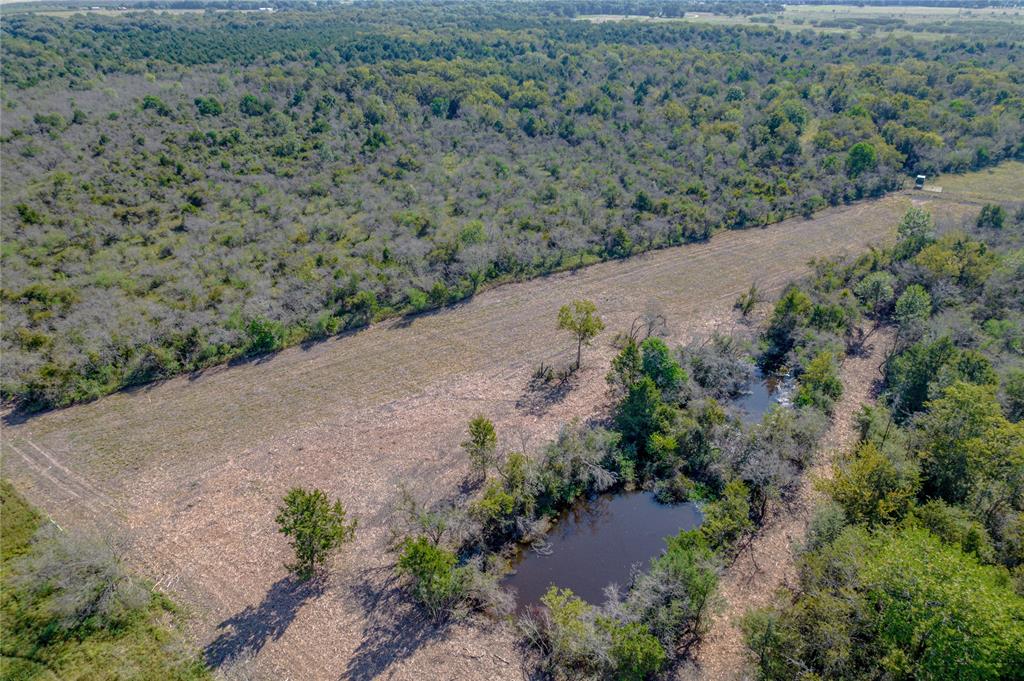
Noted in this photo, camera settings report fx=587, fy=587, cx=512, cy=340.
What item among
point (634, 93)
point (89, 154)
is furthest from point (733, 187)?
point (89, 154)

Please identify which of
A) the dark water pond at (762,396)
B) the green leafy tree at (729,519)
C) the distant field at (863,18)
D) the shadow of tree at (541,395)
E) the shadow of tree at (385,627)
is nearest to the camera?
the shadow of tree at (385,627)

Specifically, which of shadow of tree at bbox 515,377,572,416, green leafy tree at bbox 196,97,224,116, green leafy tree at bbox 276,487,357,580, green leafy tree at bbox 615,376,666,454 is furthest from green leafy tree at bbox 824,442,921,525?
green leafy tree at bbox 196,97,224,116

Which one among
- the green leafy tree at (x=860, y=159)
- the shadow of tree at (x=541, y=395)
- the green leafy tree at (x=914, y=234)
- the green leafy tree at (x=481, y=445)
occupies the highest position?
the green leafy tree at (x=860, y=159)

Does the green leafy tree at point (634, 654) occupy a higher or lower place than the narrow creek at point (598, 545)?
higher

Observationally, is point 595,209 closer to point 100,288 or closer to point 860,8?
point 100,288

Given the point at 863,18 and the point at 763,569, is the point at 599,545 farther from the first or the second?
the point at 863,18

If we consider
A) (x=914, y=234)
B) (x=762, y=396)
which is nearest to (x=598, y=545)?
(x=762, y=396)

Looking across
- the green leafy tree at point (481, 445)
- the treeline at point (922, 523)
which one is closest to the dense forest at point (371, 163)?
the green leafy tree at point (481, 445)

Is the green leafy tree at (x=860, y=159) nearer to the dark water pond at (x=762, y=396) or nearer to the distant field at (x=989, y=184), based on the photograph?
the distant field at (x=989, y=184)

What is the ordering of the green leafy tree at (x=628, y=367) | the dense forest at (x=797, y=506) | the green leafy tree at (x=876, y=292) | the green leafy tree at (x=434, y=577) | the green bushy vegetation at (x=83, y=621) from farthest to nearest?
the green leafy tree at (x=876, y=292)
the green leafy tree at (x=628, y=367)
the green leafy tree at (x=434, y=577)
the green bushy vegetation at (x=83, y=621)
the dense forest at (x=797, y=506)
